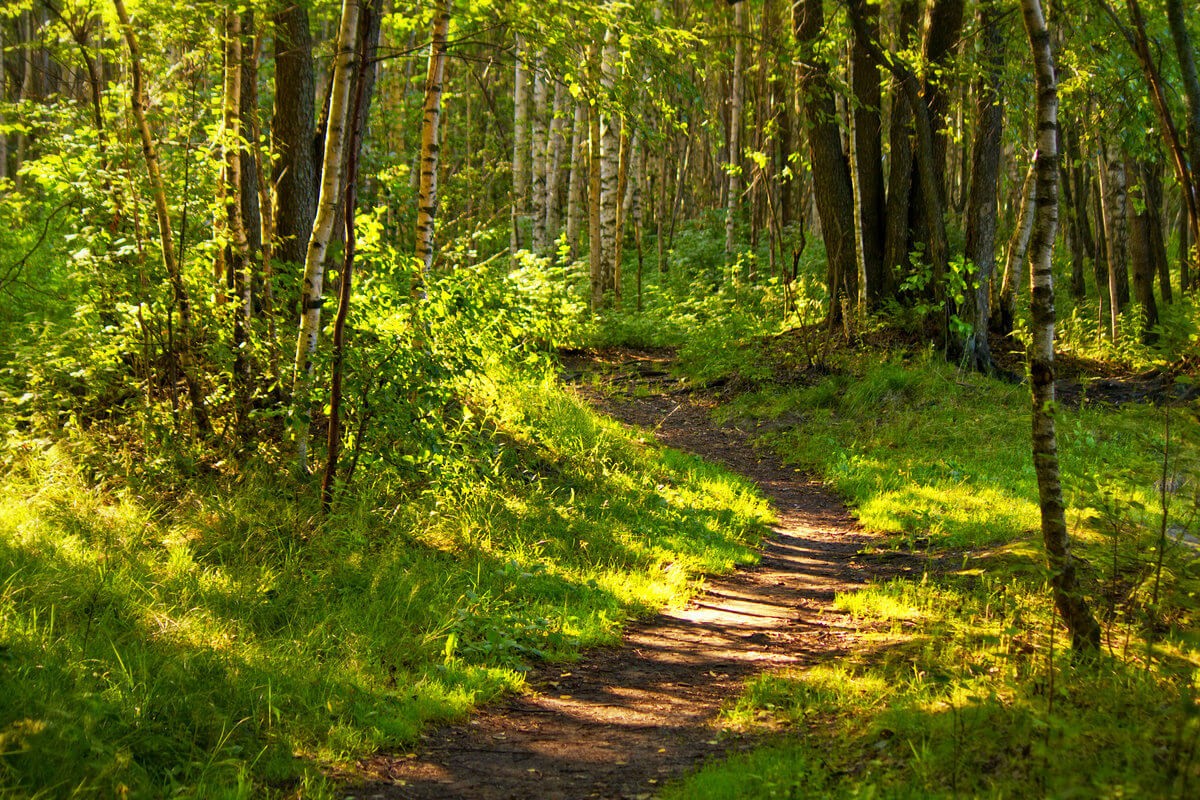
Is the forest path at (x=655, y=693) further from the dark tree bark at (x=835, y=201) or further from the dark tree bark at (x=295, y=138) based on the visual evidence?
the dark tree bark at (x=835, y=201)

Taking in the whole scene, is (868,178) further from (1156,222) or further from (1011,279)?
(1156,222)

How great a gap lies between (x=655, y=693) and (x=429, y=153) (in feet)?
17.0

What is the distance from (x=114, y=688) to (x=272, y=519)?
239 centimetres

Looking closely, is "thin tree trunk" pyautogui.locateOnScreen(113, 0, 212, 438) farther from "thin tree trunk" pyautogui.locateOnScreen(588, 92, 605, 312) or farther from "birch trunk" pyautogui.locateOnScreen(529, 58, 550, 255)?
"birch trunk" pyautogui.locateOnScreen(529, 58, 550, 255)

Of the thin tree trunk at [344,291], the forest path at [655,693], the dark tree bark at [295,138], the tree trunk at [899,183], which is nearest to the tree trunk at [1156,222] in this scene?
the tree trunk at [899,183]

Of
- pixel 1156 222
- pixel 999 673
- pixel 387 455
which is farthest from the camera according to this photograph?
pixel 1156 222

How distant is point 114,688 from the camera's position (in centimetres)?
396

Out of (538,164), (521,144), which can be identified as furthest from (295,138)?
(521,144)

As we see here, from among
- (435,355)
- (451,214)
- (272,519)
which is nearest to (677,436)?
(435,355)

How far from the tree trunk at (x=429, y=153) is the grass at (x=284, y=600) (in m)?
1.88

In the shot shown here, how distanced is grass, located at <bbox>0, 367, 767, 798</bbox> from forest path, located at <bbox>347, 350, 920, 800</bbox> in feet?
0.65

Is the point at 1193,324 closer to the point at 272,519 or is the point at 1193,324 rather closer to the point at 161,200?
the point at 272,519

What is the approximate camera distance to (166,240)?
22.2ft

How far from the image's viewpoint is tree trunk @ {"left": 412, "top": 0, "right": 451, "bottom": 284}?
770 cm
